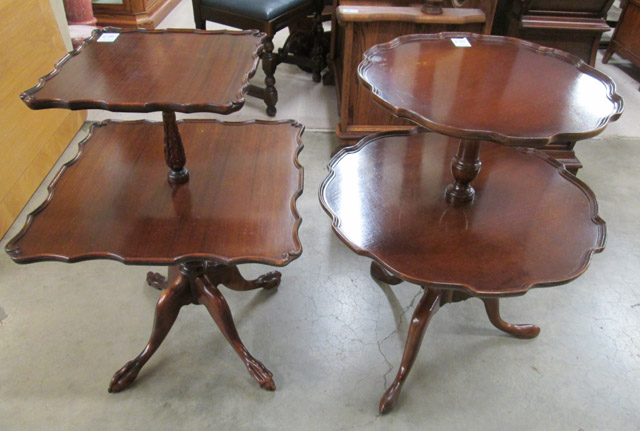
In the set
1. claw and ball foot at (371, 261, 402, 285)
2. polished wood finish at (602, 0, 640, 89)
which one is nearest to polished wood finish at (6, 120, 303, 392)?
claw and ball foot at (371, 261, 402, 285)

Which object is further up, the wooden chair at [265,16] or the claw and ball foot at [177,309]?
the wooden chair at [265,16]

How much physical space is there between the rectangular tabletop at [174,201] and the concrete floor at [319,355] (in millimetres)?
544

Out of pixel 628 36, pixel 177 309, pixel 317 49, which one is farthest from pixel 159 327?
pixel 628 36

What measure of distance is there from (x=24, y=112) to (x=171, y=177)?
1.17m

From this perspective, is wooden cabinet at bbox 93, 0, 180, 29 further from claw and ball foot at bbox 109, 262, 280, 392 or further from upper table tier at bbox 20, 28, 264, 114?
claw and ball foot at bbox 109, 262, 280, 392

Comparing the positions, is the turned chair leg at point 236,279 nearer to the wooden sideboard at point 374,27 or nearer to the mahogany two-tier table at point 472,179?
the mahogany two-tier table at point 472,179

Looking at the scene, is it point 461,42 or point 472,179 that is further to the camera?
point 461,42

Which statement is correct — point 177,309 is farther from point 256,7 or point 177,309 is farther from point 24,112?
point 256,7

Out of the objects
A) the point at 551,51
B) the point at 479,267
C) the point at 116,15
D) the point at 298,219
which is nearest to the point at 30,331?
the point at 298,219

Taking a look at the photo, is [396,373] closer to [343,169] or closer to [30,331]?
[343,169]

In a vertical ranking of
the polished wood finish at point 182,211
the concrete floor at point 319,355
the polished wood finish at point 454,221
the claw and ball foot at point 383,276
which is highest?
the polished wood finish at point 182,211

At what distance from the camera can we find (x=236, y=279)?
160 cm

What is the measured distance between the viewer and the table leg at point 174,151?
3.86ft

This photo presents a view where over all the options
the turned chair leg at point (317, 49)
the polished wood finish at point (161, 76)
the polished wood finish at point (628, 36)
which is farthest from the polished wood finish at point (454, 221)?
the polished wood finish at point (628, 36)
